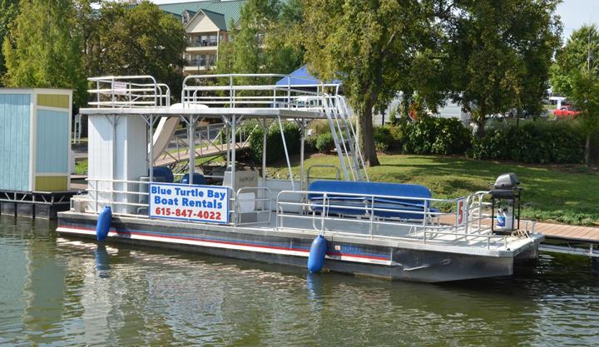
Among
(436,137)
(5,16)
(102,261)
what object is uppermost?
(5,16)

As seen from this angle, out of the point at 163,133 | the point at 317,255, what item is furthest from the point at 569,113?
the point at 317,255

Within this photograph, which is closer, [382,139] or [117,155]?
[117,155]

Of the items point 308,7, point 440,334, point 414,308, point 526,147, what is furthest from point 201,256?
point 526,147

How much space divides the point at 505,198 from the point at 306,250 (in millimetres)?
4763

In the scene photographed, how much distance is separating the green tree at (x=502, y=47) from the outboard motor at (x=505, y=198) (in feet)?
31.4

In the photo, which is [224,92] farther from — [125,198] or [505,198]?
[505,198]

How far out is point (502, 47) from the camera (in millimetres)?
26938

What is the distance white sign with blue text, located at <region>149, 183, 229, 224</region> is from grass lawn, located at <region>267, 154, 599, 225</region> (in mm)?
10894

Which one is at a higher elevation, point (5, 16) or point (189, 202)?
point (5, 16)

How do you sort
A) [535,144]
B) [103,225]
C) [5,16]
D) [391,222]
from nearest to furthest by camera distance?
[391,222], [103,225], [535,144], [5,16]

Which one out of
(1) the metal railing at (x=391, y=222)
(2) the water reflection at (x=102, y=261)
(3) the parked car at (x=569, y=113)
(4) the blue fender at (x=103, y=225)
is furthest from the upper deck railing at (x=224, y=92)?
(3) the parked car at (x=569, y=113)

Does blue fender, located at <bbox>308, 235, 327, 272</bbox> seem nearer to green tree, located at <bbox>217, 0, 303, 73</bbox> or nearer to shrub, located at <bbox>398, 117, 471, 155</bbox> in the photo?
shrub, located at <bbox>398, 117, 471, 155</bbox>

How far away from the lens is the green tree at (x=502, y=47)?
2630 cm

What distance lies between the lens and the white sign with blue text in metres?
18.3
